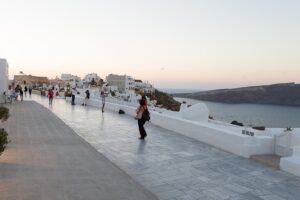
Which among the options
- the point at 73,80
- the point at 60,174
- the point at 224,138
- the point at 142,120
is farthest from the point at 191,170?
the point at 73,80

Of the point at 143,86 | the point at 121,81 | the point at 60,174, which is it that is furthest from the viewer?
the point at 143,86

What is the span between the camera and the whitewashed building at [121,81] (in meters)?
124

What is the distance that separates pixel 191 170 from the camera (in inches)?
285

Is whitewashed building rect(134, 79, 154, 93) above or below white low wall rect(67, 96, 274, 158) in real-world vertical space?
above

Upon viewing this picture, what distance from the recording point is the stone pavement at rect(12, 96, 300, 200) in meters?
5.91

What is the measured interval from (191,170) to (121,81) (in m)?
119

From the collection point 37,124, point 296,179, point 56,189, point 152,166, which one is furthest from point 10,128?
point 296,179

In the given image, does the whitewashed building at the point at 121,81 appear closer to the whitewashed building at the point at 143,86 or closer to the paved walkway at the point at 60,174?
the whitewashed building at the point at 143,86

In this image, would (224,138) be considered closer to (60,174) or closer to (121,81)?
(60,174)

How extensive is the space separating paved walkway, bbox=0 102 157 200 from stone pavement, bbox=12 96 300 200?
0.38 meters

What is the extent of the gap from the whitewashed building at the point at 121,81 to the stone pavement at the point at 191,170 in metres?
111

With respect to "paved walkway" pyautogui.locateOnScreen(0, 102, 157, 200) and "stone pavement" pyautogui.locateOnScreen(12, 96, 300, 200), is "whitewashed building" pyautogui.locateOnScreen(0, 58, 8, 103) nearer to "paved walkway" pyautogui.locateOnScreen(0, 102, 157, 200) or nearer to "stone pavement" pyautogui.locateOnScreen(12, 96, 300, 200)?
"stone pavement" pyautogui.locateOnScreen(12, 96, 300, 200)

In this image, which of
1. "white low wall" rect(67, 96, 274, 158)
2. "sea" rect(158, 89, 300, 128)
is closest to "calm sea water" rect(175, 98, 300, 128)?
"sea" rect(158, 89, 300, 128)

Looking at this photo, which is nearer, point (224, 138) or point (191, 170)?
point (191, 170)
